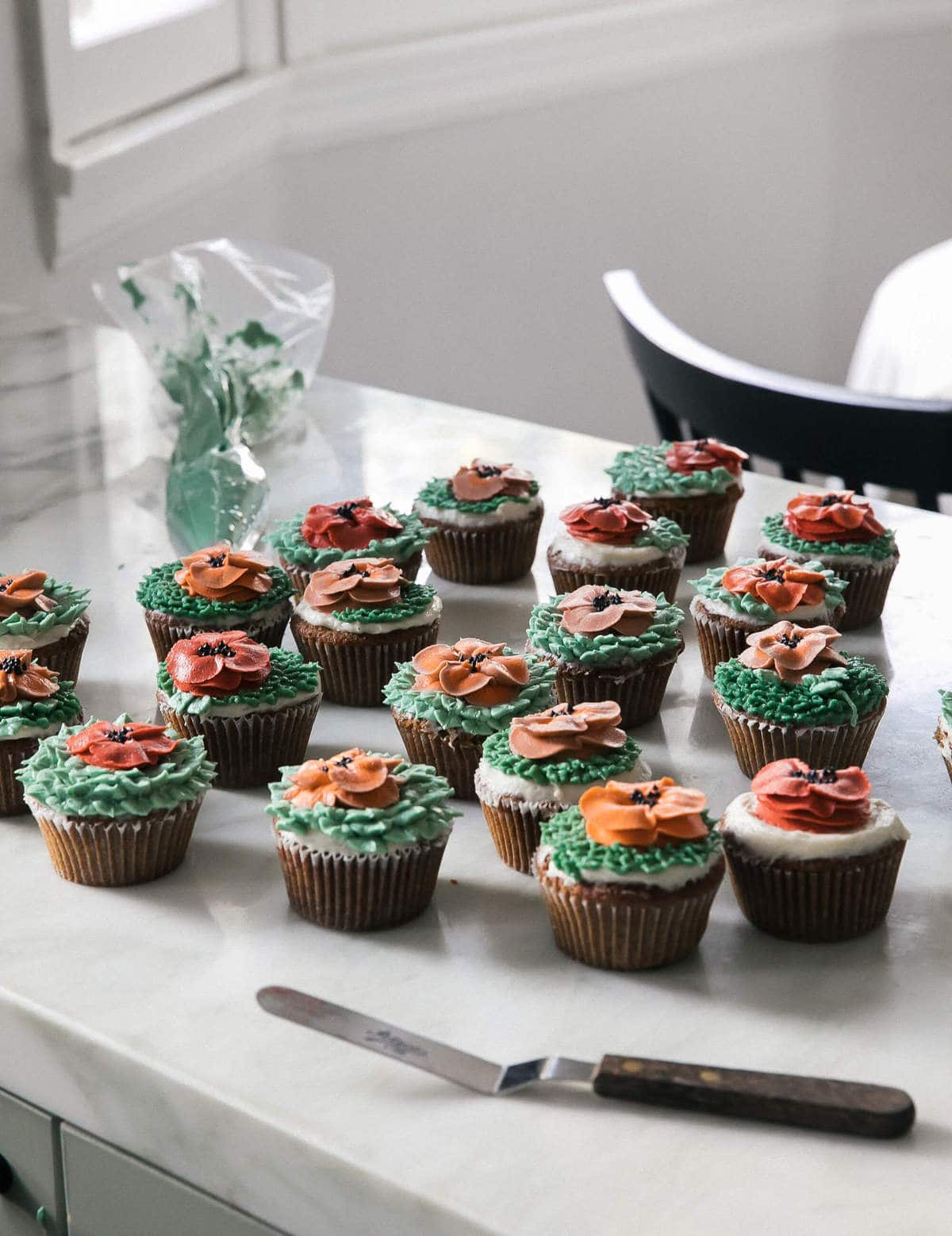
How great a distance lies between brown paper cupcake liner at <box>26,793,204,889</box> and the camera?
1154 mm

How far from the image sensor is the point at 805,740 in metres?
1.29

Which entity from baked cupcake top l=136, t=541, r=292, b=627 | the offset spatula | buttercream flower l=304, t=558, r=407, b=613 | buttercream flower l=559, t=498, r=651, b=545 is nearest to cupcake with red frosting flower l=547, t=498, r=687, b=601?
buttercream flower l=559, t=498, r=651, b=545

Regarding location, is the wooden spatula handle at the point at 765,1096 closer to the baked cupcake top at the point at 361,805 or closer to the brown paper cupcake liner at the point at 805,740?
the baked cupcake top at the point at 361,805

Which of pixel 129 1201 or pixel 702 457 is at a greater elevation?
pixel 702 457

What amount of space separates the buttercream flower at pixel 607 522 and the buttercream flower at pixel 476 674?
12.3 inches

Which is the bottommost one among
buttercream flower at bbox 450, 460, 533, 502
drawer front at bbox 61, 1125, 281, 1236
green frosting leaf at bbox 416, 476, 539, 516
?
drawer front at bbox 61, 1125, 281, 1236

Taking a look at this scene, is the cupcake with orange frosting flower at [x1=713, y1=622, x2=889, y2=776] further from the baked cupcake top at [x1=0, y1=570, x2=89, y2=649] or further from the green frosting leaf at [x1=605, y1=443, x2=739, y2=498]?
the baked cupcake top at [x1=0, y1=570, x2=89, y2=649]

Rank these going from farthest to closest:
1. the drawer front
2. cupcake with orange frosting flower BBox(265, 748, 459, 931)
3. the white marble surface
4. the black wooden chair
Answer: the black wooden chair < cupcake with orange frosting flower BBox(265, 748, 459, 931) < the drawer front < the white marble surface

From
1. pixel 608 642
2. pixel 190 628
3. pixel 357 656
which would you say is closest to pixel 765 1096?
pixel 608 642

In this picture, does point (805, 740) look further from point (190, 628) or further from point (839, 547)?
point (190, 628)

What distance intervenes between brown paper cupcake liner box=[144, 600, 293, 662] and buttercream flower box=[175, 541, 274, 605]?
0.03 m

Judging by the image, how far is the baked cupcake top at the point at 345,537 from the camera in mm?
1596

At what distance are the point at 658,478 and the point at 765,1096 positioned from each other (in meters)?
0.92

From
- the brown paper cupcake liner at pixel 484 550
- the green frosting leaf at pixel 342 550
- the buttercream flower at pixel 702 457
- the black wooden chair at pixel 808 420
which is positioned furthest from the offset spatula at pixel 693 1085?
the black wooden chair at pixel 808 420
